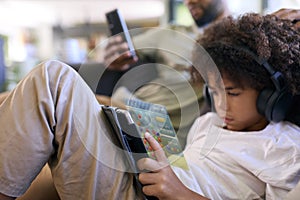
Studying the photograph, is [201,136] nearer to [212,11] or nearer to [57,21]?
[212,11]

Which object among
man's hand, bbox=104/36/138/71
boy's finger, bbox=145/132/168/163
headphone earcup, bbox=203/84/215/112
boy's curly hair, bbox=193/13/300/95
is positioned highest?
boy's curly hair, bbox=193/13/300/95

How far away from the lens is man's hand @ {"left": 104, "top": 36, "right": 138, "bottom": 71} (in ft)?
4.01

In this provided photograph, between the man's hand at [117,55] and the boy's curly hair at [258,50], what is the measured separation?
452 mm

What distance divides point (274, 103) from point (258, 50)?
0.12 metres

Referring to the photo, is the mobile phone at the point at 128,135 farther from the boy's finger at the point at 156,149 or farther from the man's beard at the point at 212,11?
the man's beard at the point at 212,11

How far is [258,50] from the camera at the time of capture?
0.78 metres

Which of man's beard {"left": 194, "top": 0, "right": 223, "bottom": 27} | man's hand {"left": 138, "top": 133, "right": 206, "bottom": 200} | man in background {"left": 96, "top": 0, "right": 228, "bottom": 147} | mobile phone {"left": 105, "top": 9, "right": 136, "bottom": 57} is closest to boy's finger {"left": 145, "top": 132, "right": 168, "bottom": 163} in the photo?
man's hand {"left": 138, "top": 133, "right": 206, "bottom": 200}

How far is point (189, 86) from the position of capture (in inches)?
41.8

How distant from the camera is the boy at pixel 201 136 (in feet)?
1.98

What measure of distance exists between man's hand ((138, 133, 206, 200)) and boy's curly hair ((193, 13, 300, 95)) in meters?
0.28

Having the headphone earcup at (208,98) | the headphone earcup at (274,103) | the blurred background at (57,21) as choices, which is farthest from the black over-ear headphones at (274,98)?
the blurred background at (57,21)

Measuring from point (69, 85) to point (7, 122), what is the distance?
124 mm

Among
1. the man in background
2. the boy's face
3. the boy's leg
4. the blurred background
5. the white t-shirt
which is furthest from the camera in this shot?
the blurred background

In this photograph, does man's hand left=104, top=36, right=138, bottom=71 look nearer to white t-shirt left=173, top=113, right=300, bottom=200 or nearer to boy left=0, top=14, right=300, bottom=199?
boy left=0, top=14, right=300, bottom=199
